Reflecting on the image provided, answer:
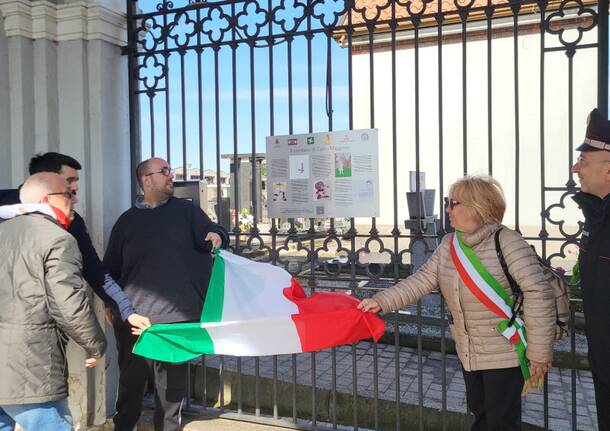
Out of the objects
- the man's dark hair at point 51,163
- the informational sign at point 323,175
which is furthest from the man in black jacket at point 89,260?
the informational sign at point 323,175

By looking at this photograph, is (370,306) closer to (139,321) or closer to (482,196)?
(482,196)

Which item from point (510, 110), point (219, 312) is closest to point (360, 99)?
point (510, 110)

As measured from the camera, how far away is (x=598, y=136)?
106 inches

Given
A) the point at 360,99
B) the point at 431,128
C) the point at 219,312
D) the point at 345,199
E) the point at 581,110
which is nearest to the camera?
the point at 219,312

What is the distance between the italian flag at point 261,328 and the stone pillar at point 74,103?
124cm

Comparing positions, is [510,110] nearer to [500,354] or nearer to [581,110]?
[581,110]

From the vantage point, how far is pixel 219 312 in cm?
342

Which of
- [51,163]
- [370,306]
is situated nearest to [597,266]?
[370,306]

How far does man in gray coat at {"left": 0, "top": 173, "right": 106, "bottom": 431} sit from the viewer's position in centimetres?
263

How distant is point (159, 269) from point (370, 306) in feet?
4.76

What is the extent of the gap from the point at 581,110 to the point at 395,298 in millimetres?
12650

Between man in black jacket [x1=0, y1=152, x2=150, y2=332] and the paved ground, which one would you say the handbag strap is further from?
man in black jacket [x1=0, y1=152, x2=150, y2=332]

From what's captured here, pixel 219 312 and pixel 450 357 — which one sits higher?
pixel 219 312

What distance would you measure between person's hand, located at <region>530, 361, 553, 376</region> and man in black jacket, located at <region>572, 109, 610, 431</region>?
24cm
